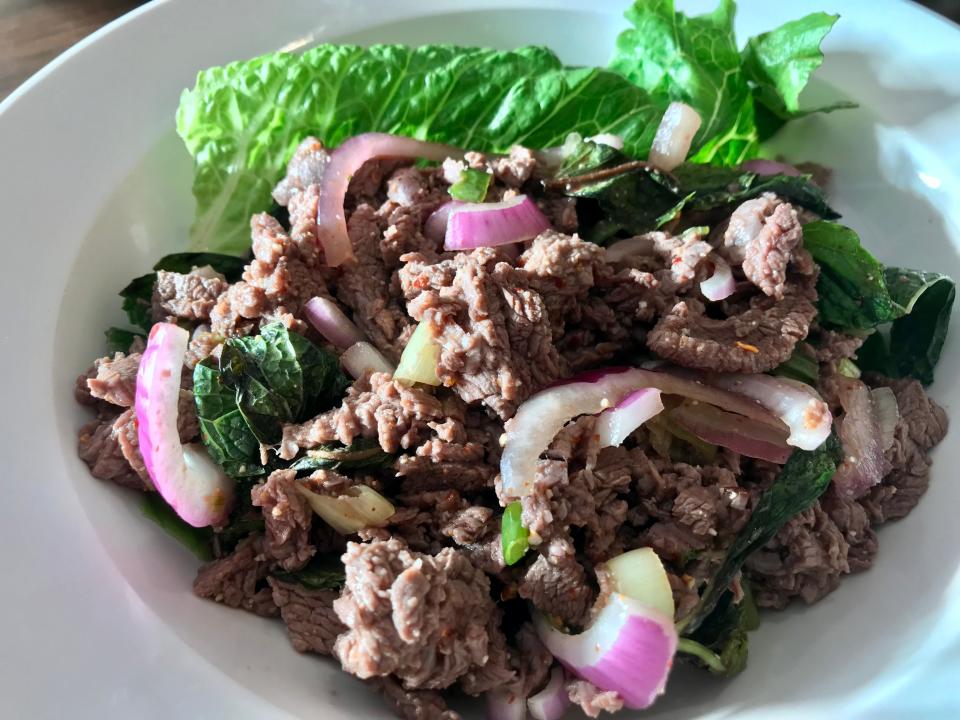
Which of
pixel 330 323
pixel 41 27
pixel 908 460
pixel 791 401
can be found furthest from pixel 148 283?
pixel 41 27

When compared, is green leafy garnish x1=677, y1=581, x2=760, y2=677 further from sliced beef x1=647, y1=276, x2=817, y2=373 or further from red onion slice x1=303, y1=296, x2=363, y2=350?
red onion slice x1=303, y1=296, x2=363, y2=350

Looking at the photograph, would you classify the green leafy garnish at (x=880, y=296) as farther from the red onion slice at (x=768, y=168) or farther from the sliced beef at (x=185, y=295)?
the sliced beef at (x=185, y=295)

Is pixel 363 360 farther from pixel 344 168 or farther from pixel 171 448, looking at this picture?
pixel 344 168

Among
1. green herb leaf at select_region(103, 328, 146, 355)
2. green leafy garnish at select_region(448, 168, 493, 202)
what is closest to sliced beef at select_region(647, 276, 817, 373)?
green leafy garnish at select_region(448, 168, 493, 202)

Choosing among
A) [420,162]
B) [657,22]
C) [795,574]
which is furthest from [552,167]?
[795,574]

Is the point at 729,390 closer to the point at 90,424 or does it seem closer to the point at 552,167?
the point at 552,167

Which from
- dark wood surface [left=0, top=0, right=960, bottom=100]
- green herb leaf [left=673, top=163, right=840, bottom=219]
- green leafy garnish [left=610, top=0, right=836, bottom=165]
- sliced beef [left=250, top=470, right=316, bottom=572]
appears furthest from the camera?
dark wood surface [left=0, top=0, right=960, bottom=100]

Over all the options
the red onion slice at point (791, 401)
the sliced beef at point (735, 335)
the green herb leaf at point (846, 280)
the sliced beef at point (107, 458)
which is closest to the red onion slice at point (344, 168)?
the sliced beef at point (107, 458)
